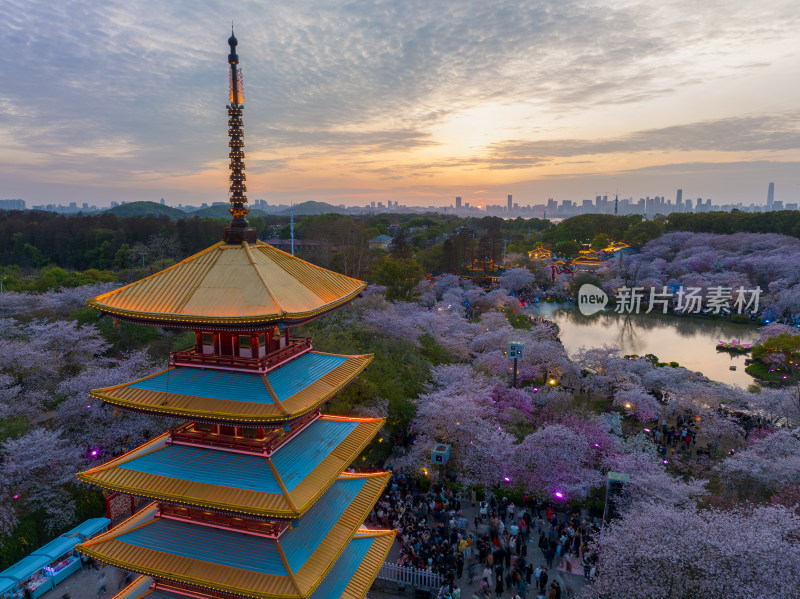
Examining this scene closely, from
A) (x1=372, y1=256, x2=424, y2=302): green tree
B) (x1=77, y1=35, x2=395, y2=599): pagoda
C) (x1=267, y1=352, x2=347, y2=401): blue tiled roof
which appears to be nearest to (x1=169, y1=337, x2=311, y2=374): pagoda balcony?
(x1=77, y1=35, x2=395, y2=599): pagoda

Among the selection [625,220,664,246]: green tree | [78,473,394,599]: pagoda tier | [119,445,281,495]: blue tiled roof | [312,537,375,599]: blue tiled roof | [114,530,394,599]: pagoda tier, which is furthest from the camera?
[625,220,664,246]: green tree

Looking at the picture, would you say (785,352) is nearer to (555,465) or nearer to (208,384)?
(555,465)

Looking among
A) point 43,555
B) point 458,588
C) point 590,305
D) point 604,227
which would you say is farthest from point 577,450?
point 604,227

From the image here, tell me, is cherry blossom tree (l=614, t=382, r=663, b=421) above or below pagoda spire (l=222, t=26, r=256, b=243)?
below

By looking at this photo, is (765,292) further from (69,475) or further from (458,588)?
(69,475)

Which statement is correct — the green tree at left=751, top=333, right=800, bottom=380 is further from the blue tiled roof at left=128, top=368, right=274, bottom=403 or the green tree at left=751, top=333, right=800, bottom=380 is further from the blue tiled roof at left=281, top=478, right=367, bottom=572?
the blue tiled roof at left=128, top=368, right=274, bottom=403

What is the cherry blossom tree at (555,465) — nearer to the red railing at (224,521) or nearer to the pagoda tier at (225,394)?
the pagoda tier at (225,394)
